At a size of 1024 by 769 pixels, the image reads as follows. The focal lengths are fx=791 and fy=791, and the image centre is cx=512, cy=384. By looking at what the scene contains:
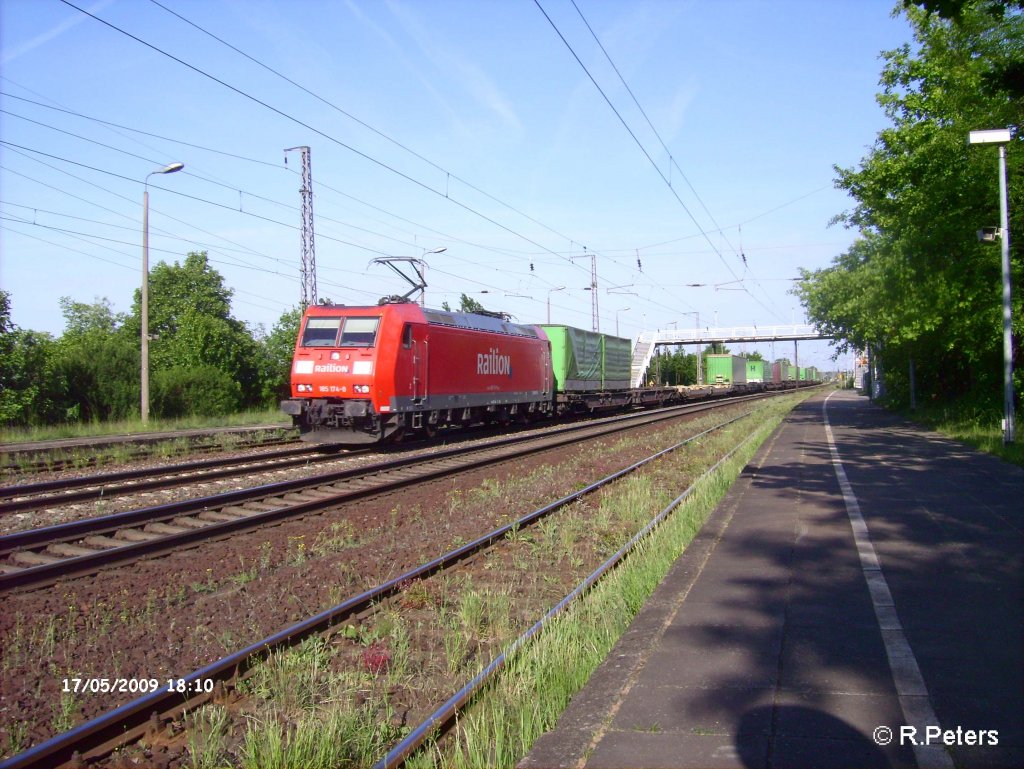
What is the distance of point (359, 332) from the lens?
16703mm

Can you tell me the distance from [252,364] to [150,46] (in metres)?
27.1

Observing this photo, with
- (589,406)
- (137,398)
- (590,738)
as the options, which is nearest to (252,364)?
(137,398)

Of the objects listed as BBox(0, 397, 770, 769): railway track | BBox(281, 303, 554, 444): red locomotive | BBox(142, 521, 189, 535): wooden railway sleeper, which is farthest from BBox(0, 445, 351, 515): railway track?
BBox(0, 397, 770, 769): railway track

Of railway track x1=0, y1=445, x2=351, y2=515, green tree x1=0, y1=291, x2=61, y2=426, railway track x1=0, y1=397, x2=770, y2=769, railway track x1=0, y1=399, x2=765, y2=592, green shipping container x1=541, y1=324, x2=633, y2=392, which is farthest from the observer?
green shipping container x1=541, y1=324, x2=633, y2=392

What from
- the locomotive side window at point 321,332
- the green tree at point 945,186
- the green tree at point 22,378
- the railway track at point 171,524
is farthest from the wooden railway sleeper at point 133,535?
the green tree at point 22,378

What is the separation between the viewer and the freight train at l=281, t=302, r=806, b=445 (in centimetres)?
1638

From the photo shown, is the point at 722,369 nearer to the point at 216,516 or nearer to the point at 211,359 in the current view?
the point at 211,359

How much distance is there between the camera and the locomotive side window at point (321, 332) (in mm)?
17016

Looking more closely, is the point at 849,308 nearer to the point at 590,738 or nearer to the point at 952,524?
the point at 952,524

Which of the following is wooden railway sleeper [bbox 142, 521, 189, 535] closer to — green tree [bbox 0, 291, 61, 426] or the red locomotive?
the red locomotive

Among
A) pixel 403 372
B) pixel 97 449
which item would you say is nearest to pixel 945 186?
pixel 403 372

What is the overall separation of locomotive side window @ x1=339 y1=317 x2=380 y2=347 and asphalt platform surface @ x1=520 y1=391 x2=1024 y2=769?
31.4ft

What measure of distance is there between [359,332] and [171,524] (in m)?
8.16

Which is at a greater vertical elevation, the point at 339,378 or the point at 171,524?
the point at 339,378
